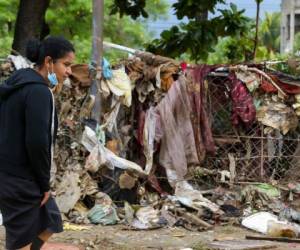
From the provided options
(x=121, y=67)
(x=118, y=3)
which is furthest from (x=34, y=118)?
(x=118, y=3)

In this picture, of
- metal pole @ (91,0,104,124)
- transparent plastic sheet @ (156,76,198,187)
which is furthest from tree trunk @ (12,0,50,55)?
transparent plastic sheet @ (156,76,198,187)

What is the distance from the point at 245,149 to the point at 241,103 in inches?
23.8

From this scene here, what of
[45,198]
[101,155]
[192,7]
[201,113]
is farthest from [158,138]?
[45,198]

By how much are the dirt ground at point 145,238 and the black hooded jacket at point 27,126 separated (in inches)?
106

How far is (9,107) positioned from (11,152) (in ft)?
0.84

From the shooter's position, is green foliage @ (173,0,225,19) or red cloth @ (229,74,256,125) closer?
red cloth @ (229,74,256,125)

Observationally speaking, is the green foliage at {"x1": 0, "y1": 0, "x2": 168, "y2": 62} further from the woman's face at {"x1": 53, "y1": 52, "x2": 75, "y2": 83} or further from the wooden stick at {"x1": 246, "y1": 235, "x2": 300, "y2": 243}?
the woman's face at {"x1": 53, "y1": 52, "x2": 75, "y2": 83}

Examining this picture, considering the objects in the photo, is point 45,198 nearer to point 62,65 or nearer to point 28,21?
point 62,65

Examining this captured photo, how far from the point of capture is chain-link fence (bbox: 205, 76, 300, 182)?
8555mm

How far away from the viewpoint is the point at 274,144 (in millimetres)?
8586

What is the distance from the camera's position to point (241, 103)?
27.6 ft

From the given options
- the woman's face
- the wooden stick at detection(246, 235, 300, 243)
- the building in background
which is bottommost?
the wooden stick at detection(246, 235, 300, 243)

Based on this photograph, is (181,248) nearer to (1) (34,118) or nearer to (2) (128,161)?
(2) (128,161)

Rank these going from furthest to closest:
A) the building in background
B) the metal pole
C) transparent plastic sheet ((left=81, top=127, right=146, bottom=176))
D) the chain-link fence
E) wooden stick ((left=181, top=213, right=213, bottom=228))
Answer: the building in background
the chain-link fence
the metal pole
transparent plastic sheet ((left=81, top=127, right=146, bottom=176))
wooden stick ((left=181, top=213, right=213, bottom=228))
